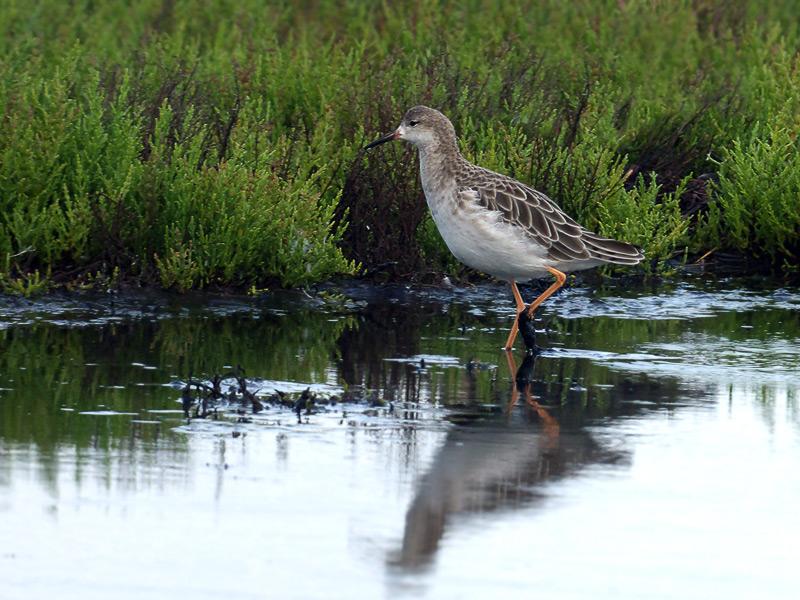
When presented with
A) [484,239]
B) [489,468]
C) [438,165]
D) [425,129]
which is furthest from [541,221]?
[489,468]

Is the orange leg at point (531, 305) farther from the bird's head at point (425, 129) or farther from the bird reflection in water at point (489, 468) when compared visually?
the bird reflection in water at point (489, 468)

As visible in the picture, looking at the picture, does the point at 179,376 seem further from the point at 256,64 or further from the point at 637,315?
the point at 256,64

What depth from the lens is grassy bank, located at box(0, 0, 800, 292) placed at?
1195 centimetres

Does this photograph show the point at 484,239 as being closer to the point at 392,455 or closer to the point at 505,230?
the point at 505,230

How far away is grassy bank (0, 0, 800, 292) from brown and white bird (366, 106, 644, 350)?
1.29 meters

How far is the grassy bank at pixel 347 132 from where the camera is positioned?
12.0 m

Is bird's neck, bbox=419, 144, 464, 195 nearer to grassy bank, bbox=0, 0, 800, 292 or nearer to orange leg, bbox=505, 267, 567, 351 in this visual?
orange leg, bbox=505, 267, 567, 351

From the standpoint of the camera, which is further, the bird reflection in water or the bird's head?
the bird's head

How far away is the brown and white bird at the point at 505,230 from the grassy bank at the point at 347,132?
1.29 metres

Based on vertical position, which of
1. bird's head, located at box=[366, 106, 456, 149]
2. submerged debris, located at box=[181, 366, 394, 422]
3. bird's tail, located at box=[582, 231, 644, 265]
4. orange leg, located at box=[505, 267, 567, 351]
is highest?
bird's head, located at box=[366, 106, 456, 149]

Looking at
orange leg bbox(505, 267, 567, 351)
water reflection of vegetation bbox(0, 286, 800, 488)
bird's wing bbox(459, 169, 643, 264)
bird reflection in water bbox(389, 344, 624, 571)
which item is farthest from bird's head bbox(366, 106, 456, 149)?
bird reflection in water bbox(389, 344, 624, 571)

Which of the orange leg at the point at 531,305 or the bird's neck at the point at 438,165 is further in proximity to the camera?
the bird's neck at the point at 438,165

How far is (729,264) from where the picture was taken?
46.6ft

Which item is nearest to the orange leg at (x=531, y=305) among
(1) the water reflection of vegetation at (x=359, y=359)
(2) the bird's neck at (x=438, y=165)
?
(1) the water reflection of vegetation at (x=359, y=359)
